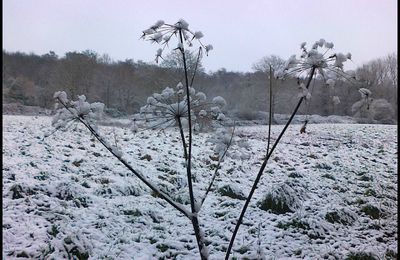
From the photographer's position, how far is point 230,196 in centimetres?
681

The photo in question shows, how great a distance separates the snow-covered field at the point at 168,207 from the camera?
449 cm

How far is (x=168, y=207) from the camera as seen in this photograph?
5.97 m

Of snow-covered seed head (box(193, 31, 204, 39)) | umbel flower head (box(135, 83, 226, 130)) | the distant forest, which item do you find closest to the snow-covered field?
umbel flower head (box(135, 83, 226, 130))

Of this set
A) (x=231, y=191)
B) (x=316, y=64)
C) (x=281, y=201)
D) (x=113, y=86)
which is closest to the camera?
(x=316, y=64)

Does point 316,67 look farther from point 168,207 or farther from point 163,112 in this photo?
point 168,207

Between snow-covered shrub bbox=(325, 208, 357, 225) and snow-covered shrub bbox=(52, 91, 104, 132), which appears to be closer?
snow-covered shrub bbox=(52, 91, 104, 132)

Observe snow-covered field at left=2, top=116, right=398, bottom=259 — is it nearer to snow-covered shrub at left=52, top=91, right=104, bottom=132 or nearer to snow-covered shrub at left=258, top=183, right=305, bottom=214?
snow-covered shrub at left=258, top=183, right=305, bottom=214

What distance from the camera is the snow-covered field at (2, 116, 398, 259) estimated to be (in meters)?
4.49

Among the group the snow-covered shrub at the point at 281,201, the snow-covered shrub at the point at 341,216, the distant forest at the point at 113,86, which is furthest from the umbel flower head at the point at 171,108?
the distant forest at the point at 113,86

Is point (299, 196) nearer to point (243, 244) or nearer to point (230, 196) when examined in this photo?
→ point (230, 196)

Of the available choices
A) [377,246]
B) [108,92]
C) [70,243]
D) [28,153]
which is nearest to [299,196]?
[377,246]

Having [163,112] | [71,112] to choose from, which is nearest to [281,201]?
[163,112]

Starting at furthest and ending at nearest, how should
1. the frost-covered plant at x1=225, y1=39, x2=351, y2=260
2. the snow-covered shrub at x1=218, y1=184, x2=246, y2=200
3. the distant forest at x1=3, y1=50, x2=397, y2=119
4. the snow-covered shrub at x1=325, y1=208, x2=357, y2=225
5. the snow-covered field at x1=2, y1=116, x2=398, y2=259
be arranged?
the distant forest at x1=3, y1=50, x2=397, y2=119
the snow-covered shrub at x1=218, y1=184, x2=246, y2=200
the snow-covered shrub at x1=325, y1=208, x2=357, y2=225
the snow-covered field at x1=2, y1=116, x2=398, y2=259
the frost-covered plant at x1=225, y1=39, x2=351, y2=260

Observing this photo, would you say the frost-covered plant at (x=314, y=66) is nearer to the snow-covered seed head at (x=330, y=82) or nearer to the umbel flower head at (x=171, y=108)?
the snow-covered seed head at (x=330, y=82)
